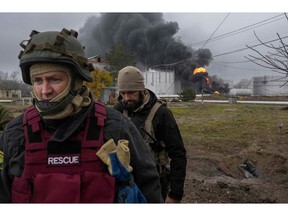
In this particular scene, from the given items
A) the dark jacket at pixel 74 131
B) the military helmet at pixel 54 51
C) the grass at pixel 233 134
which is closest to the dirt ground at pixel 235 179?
the grass at pixel 233 134

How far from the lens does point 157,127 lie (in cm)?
287

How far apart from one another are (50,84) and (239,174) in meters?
6.70

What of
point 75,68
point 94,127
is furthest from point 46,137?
point 75,68

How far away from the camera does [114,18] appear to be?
2771 inches

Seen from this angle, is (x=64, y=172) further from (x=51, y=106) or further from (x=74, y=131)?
(x=51, y=106)

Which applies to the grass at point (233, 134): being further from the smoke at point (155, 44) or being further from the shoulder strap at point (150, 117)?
the smoke at point (155, 44)

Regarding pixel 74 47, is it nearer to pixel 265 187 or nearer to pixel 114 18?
pixel 265 187

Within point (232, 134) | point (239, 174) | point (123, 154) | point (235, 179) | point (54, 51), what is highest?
point (54, 51)

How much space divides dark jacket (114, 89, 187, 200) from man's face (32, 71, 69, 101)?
4.22ft

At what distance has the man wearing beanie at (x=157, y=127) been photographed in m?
2.87

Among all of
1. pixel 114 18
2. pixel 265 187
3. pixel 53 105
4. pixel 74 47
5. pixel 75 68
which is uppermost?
pixel 114 18

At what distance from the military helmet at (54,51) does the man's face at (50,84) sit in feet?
0.21

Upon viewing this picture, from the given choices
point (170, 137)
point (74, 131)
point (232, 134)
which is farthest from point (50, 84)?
point (232, 134)

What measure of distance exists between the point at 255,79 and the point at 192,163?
6841 cm
